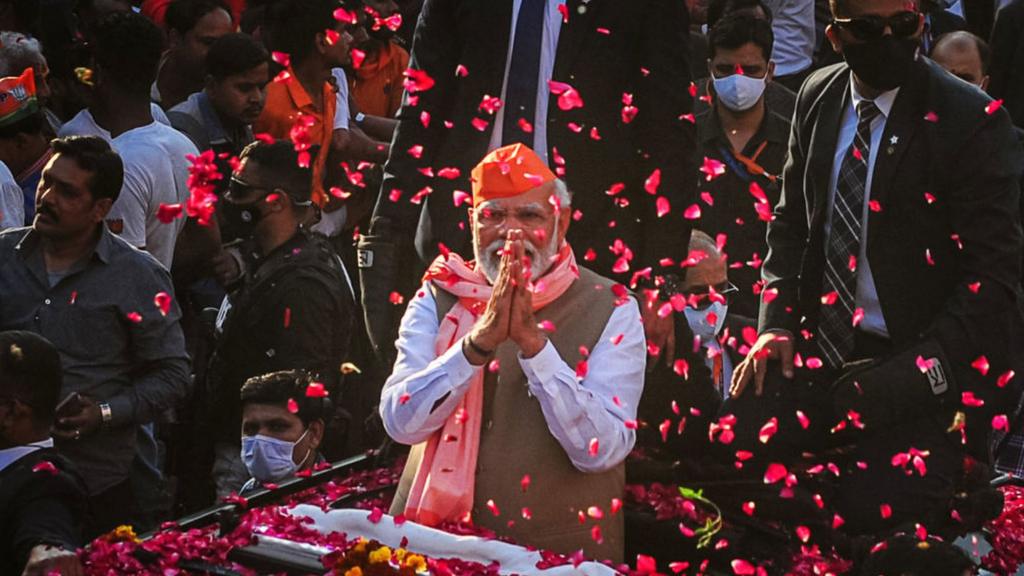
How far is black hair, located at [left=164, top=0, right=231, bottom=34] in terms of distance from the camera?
11.6 metres

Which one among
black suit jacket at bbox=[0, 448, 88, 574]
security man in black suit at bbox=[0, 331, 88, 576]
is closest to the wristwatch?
security man in black suit at bbox=[0, 331, 88, 576]

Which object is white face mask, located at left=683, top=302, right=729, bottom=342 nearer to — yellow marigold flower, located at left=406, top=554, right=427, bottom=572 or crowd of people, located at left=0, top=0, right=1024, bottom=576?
crowd of people, located at left=0, top=0, right=1024, bottom=576

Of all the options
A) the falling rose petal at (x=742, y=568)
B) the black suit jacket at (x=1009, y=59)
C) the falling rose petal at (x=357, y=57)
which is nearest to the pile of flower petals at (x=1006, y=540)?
the falling rose petal at (x=742, y=568)

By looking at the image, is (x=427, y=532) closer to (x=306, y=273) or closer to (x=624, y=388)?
(x=624, y=388)

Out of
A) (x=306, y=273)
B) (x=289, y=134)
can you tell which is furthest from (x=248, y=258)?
(x=289, y=134)

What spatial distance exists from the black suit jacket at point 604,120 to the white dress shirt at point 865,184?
2.16ft

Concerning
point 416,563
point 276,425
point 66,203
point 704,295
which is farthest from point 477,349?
point 704,295

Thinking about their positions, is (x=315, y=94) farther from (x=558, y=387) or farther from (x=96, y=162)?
(x=558, y=387)

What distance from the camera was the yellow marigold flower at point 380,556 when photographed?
6328 millimetres

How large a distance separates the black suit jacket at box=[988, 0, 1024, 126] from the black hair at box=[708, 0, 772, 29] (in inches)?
74.0

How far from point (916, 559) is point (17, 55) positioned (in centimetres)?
618

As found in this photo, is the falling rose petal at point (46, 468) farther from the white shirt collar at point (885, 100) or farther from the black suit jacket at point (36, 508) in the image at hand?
the white shirt collar at point (885, 100)

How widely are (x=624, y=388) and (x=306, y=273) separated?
7.58 feet

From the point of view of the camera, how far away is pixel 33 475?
22.0 ft
